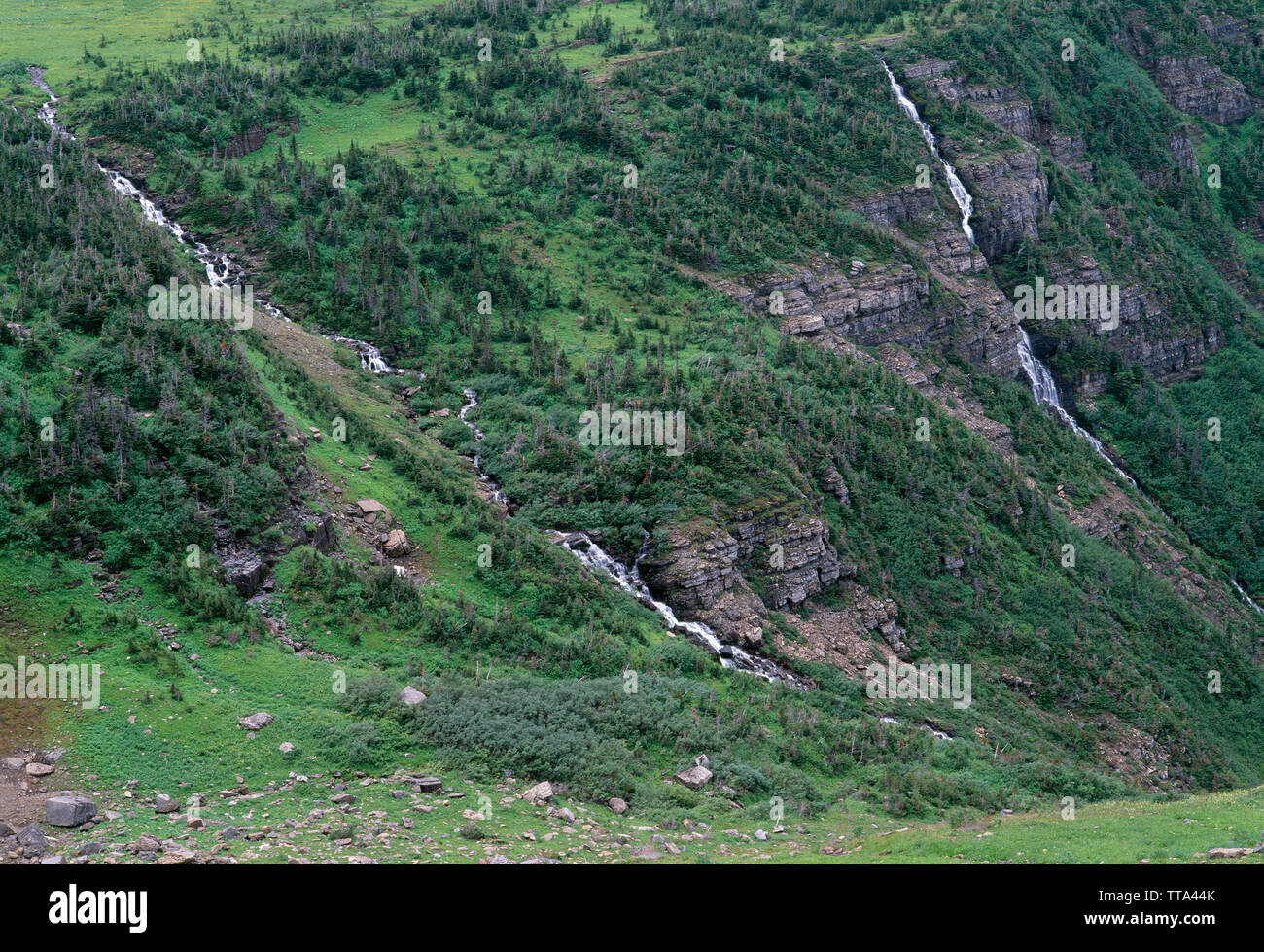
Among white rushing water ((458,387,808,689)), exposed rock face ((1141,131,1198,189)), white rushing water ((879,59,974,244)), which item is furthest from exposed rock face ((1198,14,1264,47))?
white rushing water ((458,387,808,689))

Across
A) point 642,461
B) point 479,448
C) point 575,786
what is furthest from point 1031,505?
point 575,786

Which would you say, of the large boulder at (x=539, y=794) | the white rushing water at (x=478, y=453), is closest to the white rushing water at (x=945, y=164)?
the white rushing water at (x=478, y=453)

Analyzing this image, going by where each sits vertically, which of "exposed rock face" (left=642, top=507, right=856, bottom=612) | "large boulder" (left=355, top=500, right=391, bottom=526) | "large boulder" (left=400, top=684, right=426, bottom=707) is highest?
"large boulder" (left=355, top=500, right=391, bottom=526)

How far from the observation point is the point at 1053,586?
195ft

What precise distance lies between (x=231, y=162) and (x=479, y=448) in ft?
96.5

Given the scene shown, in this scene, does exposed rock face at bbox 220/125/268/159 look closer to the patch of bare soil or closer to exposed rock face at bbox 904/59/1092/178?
the patch of bare soil

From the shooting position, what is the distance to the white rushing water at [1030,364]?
84.6 m

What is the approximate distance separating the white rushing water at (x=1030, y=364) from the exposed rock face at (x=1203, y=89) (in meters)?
42.1

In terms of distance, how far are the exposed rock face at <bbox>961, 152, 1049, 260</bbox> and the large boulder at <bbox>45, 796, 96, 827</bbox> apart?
7828 centimetres

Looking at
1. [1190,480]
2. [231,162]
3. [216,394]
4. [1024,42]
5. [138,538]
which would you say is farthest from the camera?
[1024,42]

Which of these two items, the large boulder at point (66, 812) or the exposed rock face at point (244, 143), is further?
the exposed rock face at point (244, 143)

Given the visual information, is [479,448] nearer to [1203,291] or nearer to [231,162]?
[231,162]

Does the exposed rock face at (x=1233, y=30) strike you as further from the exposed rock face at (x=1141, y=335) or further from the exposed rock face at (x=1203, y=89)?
the exposed rock face at (x=1141, y=335)

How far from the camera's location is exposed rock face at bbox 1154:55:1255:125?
12056cm
